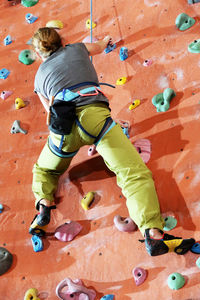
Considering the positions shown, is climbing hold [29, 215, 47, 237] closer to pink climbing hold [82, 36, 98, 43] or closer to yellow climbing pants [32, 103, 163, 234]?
yellow climbing pants [32, 103, 163, 234]

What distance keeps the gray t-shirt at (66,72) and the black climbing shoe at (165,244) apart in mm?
702

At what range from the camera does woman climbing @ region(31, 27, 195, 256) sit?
1746 millimetres

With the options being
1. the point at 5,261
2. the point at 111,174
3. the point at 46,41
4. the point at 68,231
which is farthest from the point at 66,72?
the point at 5,261

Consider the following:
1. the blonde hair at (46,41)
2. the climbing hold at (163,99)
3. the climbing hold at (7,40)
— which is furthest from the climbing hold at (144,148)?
the climbing hold at (7,40)

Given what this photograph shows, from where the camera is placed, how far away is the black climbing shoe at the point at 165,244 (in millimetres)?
1623

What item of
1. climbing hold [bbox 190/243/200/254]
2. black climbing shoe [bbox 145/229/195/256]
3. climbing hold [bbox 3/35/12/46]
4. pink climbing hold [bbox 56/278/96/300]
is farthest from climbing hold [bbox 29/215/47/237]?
climbing hold [bbox 3/35/12/46]

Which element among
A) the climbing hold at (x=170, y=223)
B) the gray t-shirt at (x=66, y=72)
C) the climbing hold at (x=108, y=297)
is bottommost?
the climbing hold at (x=108, y=297)

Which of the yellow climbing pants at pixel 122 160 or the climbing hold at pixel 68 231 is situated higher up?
the yellow climbing pants at pixel 122 160

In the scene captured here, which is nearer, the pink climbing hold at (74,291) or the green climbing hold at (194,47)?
the pink climbing hold at (74,291)

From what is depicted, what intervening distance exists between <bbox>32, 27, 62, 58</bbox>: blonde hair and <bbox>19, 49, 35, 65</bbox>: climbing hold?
98 centimetres

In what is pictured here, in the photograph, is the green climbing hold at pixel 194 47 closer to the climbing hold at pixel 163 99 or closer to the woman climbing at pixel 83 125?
the climbing hold at pixel 163 99

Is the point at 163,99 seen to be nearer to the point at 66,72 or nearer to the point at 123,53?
the point at 123,53

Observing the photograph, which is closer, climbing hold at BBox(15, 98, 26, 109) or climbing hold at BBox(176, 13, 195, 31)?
climbing hold at BBox(176, 13, 195, 31)

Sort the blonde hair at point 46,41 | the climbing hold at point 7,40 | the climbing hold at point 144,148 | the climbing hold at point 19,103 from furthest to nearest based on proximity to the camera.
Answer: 1. the climbing hold at point 7,40
2. the climbing hold at point 19,103
3. the climbing hold at point 144,148
4. the blonde hair at point 46,41
